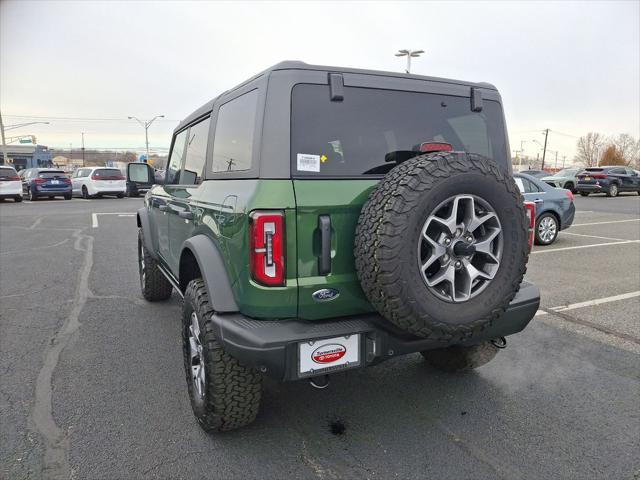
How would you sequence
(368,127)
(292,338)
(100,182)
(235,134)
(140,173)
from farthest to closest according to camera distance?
(100,182) < (140,173) < (235,134) < (368,127) < (292,338)

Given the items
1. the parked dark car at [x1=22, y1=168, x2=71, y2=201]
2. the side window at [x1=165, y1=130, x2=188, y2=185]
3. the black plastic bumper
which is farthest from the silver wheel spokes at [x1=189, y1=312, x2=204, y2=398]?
the parked dark car at [x1=22, y1=168, x2=71, y2=201]

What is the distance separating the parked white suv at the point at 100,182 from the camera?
22438 millimetres

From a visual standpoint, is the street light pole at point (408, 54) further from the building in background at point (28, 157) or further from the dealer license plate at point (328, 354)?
→ the building in background at point (28, 157)

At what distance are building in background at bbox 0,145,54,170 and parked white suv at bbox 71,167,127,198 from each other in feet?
159

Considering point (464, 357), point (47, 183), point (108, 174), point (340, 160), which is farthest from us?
point (108, 174)

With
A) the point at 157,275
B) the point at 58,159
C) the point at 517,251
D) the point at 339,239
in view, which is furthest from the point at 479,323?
the point at 58,159

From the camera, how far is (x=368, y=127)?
255 centimetres

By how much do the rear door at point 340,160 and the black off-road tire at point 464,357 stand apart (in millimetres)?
1272

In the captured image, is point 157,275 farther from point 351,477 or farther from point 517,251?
point 517,251

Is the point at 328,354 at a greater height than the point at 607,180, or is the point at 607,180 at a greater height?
the point at 607,180

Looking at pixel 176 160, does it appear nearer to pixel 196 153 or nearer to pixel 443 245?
pixel 196 153

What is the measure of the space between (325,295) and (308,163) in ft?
2.25

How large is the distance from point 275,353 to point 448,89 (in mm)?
1908

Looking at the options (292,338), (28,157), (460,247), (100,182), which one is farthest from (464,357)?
(28,157)
